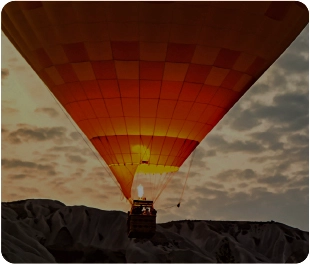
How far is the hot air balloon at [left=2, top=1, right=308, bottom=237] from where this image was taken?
15328 millimetres

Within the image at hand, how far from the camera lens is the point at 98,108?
16797mm

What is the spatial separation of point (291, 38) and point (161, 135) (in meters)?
4.89

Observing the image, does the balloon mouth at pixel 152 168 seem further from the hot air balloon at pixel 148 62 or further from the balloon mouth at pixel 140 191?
the balloon mouth at pixel 140 191

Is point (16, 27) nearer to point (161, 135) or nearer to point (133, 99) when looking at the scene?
point (133, 99)

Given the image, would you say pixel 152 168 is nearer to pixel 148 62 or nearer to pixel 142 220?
pixel 142 220

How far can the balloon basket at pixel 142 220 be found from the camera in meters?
15.8

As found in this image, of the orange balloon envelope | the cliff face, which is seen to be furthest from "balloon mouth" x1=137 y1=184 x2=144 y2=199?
the cliff face

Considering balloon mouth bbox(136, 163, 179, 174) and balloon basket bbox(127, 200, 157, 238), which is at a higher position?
balloon mouth bbox(136, 163, 179, 174)

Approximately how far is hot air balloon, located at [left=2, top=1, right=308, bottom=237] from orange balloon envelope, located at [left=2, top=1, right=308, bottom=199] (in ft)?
0.09

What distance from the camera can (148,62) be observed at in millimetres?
15906

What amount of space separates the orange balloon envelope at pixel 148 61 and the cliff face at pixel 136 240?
84679 mm

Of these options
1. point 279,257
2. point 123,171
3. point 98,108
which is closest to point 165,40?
point 98,108

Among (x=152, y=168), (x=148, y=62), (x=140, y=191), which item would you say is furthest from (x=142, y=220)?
(x=148, y=62)

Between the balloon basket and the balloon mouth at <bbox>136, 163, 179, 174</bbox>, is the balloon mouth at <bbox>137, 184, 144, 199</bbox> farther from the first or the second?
the balloon mouth at <bbox>136, 163, 179, 174</bbox>
